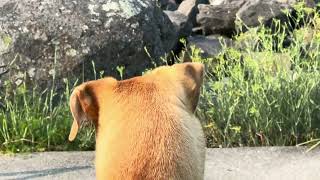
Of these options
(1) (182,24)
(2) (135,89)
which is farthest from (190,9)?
(2) (135,89)

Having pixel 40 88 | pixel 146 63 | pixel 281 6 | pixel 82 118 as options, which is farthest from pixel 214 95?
pixel 281 6

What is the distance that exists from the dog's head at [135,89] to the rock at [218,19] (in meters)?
8.53

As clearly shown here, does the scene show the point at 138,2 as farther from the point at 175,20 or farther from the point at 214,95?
the point at 175,20

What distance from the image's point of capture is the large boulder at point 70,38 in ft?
22.0

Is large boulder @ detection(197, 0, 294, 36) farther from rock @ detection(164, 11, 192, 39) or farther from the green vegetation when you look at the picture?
the green vegetation

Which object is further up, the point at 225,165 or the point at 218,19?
the point at 225,165

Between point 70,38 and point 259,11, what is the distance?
5045 millimetres

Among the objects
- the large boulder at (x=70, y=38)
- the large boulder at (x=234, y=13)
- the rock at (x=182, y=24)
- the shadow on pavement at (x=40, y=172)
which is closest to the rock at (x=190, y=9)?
the large boulder at (x=234, y=13)

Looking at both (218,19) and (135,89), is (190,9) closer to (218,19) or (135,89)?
(218,19)

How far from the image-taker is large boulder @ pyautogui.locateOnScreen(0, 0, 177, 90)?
264 inches

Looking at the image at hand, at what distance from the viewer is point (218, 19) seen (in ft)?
38.1

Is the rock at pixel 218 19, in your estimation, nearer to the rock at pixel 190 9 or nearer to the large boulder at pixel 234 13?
the large boulder at pixel 234 13

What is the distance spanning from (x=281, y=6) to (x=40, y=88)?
18.1ft

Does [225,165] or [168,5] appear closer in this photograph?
[225,165]
